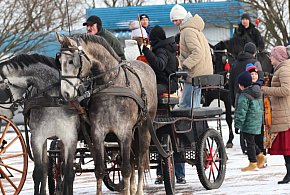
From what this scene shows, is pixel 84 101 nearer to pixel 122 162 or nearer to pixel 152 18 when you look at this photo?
pixel 122 162

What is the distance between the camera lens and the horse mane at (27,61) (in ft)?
33.0

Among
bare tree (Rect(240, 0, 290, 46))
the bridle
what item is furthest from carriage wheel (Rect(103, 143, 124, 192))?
bare tree (Rect(240, 0, 290, 46))

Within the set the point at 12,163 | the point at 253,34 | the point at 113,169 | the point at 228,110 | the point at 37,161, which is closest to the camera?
the point at 37,161

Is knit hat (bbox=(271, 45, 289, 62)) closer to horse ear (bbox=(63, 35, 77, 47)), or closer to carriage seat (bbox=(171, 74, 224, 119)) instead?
carriage seat (bbox=(171, 74, 224, 119))

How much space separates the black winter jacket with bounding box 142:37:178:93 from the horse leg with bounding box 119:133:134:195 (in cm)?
173

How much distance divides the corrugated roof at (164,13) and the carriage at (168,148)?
23869 mm

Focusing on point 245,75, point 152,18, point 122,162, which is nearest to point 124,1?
point 152,18

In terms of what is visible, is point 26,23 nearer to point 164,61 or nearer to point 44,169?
point 164,61

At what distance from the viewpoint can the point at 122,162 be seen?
10023 millimetres

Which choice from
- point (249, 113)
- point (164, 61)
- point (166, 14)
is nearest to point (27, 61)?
point (164, 61)

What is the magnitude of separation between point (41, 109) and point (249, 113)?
4.75 meters

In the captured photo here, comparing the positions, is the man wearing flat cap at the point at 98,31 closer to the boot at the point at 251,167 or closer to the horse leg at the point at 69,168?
the horse leg at the point at 69,168

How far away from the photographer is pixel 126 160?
9992 millimetres

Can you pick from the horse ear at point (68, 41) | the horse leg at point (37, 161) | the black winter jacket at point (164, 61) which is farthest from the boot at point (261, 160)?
the horse ear at point (68, 41)
